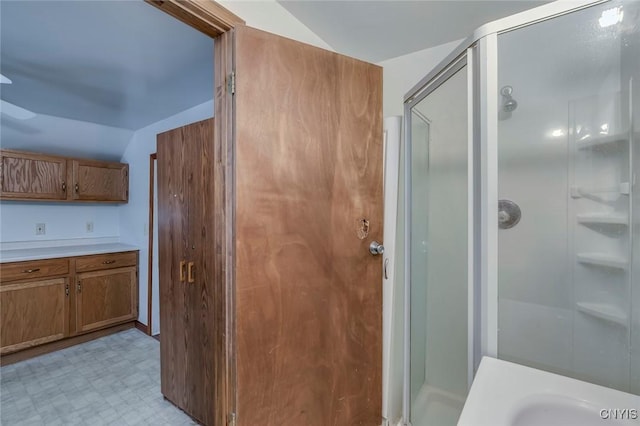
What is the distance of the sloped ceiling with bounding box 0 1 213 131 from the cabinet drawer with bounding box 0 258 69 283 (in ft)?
3.96

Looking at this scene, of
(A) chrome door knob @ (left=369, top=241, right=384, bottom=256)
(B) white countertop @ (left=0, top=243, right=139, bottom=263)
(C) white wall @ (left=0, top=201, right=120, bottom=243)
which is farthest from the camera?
(C) white wall @ (left=0, top=201, right=120, bottom=243)

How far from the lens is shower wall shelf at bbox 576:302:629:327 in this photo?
1.04m

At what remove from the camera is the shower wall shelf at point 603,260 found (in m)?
1.04

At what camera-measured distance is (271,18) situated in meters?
1.36

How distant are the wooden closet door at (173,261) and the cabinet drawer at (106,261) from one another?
1375mm

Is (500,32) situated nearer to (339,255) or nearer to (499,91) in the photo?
(499,91)

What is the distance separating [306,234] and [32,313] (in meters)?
2.78

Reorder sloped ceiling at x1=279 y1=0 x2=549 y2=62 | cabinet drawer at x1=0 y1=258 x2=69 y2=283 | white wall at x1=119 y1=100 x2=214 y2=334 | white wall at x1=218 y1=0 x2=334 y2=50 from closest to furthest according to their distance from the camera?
white wall at x1=218 y1=0 x2=334 y2=50
sloped ceiling at x1=279 y1=0 x2=549 y2=62
cabinet drawer at x1=0 y1=258 x2=69 y2=283
white wall at x1=119 y1=100 x2=214 y2=334

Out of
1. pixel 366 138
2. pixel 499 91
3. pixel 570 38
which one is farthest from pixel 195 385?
pixel 570 38

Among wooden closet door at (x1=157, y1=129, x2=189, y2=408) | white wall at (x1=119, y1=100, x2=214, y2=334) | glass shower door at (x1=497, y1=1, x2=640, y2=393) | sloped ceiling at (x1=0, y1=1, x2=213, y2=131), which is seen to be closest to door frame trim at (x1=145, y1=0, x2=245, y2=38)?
sloped ceiling at (x1=0, y1=1, x2=213, y2=131)

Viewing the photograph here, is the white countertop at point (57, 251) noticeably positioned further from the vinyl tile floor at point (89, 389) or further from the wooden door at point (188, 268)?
the wooden door at point (188, 268)

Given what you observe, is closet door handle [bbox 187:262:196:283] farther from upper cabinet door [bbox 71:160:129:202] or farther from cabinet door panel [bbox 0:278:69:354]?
upper cabinet door [bbox 71:160:129:202]

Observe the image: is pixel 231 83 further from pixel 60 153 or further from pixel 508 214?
pixel 60 153

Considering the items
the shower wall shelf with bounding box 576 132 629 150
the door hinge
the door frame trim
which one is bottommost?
the shower wall shelf with bounding box 576 132 629 150
